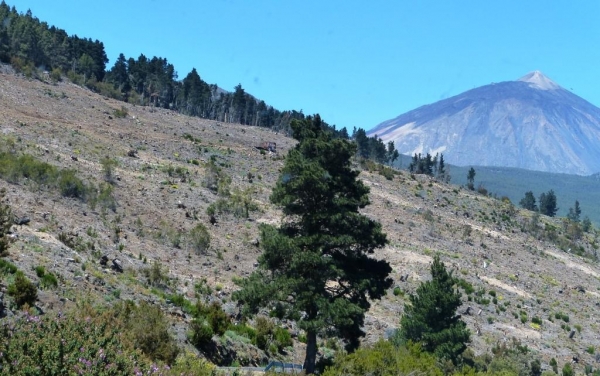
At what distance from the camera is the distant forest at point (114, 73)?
249ft

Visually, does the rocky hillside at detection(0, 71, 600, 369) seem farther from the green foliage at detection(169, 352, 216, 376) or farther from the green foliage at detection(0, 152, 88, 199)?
the green foliage at detection(169, 352, 216, 376)

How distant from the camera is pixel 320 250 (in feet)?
59.5

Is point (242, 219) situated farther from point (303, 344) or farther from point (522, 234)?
point (522, 234)

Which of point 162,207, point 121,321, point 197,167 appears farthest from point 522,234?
point 121,321

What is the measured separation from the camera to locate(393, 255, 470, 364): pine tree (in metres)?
24.6

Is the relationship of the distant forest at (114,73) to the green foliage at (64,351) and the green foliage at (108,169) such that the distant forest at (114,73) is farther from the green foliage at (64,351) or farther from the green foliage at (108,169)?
the green foliage at (64,351)

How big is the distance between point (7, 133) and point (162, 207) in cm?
1071

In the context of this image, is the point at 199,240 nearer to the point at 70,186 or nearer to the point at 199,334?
the point at 70,186

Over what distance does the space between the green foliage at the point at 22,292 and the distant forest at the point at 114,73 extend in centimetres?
5307

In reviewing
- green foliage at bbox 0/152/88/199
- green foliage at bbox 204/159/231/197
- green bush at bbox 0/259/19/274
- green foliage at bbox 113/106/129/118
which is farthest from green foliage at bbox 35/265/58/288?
green foliage at bbox 113/106/129/118

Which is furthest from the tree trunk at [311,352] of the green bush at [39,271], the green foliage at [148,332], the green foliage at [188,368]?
the green bush at [39,271]

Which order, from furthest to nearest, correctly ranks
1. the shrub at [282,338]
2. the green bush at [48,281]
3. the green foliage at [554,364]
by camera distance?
the green foliage at [554,364], the shrub at [282,338], the green bush at [48,281]

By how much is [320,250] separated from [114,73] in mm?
86673

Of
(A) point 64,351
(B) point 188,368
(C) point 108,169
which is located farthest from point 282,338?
(C) point 108,169
